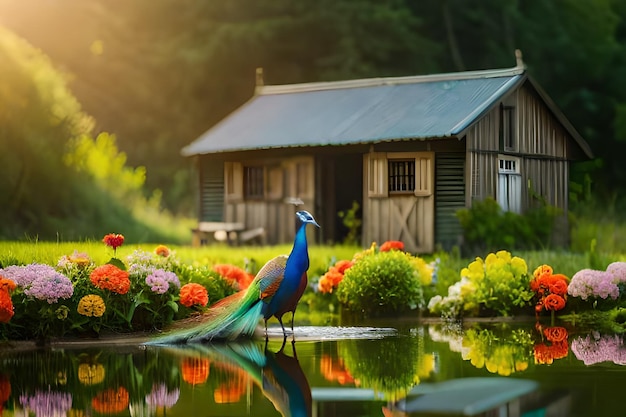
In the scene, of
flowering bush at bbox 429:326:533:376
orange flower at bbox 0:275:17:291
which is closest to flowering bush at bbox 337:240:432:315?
flowering bush at bbox 429:326:533:376

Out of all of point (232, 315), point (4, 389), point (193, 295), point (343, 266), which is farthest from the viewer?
point (343, 266)

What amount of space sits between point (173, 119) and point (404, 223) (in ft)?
66.5

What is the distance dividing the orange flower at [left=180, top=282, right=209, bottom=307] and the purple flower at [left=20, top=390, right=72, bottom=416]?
4.64 metres

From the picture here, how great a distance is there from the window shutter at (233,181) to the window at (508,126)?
20.9ft

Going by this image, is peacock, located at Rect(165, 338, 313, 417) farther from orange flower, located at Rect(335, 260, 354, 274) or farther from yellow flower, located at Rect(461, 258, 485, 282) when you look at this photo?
orange flower, located at Rect(335, 260, 354, 274)

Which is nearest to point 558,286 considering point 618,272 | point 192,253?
point 618,272

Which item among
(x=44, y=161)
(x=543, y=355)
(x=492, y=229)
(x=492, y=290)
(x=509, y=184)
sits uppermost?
(x=44, y=161)

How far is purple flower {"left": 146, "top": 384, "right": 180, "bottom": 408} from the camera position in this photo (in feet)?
32.3

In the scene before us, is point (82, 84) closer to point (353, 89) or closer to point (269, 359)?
A: point (353, 89)

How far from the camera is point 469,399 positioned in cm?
984

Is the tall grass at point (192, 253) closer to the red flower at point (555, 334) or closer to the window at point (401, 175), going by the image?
the window at point (401, 175)

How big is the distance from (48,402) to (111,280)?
4.47 meters

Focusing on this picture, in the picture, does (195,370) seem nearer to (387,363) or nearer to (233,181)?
(387,363)

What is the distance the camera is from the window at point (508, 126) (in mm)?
25438
